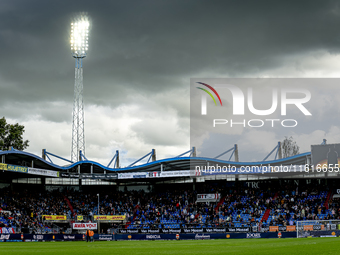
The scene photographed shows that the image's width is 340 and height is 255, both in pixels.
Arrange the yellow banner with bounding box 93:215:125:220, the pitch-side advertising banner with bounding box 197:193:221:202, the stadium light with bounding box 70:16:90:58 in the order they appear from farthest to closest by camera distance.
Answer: the stadium light with bounding box 70:16:90:58
the pitch-side advertising banner with bounding box 197:193:221:202
the yellow banner with bounding box 93:215:125:220

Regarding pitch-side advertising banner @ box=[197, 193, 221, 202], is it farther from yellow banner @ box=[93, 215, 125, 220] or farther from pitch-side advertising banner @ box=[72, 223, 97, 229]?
pitch-side advertising banner @ box=[72, 223, 97, 229]

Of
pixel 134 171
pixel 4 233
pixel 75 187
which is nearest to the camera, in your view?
pixel 4 233

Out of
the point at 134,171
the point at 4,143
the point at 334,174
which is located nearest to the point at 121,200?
the point at 134,171

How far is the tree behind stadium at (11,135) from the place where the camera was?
7562 centimetres

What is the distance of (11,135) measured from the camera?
76125mm

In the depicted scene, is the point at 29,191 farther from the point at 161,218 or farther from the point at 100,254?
the point at 100,254

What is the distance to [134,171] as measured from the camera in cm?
6406

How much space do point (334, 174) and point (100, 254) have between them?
39.8 metres

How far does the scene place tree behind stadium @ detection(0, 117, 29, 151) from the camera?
Result: 248 ft

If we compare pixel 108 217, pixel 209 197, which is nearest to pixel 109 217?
pixel 108 217

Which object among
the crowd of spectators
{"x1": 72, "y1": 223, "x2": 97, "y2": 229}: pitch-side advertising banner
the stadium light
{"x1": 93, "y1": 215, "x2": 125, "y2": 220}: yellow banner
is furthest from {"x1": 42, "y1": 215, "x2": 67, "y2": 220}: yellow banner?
the stadium light

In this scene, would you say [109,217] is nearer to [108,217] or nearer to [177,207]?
[108,217]

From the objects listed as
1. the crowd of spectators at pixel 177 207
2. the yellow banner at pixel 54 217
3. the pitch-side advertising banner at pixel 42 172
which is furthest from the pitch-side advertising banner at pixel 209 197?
the pitch-side advertising banner at pixel 42 172

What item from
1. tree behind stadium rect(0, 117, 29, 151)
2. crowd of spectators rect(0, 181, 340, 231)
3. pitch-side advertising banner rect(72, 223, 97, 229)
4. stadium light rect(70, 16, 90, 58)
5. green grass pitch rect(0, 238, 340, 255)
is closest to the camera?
green grass pitch rect(0, 238, 340, 255)
